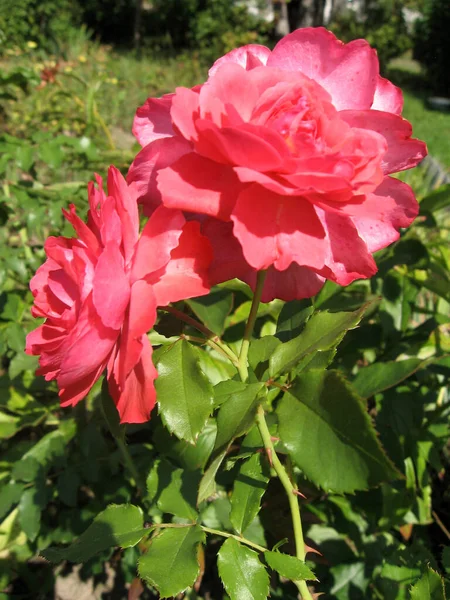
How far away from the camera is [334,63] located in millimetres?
472

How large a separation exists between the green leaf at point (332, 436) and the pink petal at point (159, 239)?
17 cm

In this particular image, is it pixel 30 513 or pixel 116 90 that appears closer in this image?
pixel 30 513

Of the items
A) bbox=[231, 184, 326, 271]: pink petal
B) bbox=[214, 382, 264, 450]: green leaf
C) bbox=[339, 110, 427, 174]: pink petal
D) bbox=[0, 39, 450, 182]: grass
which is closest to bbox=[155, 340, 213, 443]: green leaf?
bbox=[214, 382, 264, 450]: green leaf

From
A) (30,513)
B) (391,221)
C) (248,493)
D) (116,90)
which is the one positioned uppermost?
(391,221)

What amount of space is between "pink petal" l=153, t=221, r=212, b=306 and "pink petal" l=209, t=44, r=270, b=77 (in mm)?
153

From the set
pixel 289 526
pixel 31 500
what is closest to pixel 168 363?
pixel 289 526

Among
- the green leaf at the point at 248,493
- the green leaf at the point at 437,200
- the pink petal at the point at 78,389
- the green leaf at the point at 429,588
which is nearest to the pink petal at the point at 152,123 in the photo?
the pink petal at the point at 78,389

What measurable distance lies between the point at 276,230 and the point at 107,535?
0.39 meters

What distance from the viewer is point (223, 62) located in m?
Answer: 0.48

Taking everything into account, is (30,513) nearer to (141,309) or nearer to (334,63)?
(141,309)

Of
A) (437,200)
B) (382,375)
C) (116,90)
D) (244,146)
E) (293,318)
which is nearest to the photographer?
(244,146)

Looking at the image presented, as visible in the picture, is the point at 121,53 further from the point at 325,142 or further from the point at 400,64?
the point at 325,142

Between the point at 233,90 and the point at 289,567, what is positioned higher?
the point at 233,90

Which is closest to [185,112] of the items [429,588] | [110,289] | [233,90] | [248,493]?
[233,90]
